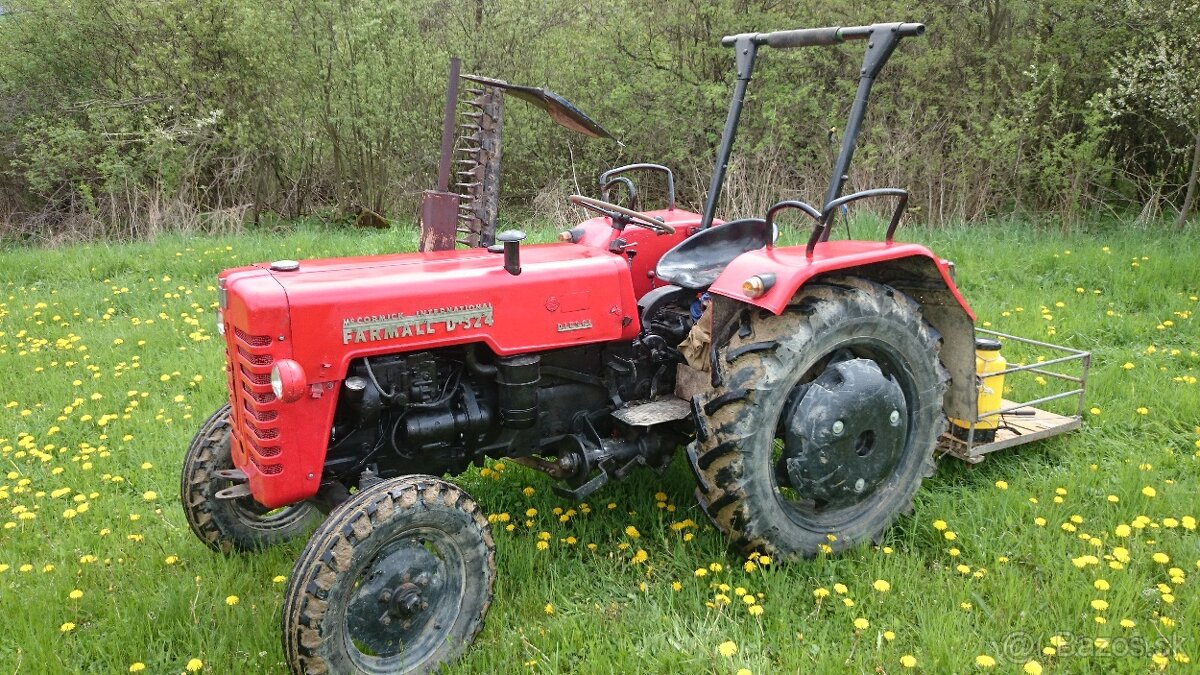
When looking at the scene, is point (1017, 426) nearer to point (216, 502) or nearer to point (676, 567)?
point (676, 567)

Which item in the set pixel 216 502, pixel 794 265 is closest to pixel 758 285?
pixel 794 265

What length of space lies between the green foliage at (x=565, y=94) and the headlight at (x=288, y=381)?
6763mm

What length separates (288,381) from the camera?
240 cm

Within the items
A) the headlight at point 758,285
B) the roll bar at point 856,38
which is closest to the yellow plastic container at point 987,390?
the roll bar at point 856,38

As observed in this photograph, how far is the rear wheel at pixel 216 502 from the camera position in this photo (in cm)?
314

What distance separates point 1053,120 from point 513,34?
6.08 m

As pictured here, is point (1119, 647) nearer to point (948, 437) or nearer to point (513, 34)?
point (948, 437)

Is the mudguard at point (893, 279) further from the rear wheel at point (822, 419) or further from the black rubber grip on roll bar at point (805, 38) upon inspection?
the black rubber grip on roll bar at point (805, 38)

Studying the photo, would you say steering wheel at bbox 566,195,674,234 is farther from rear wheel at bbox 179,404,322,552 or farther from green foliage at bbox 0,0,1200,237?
green foliage at bbox 0,0,1200,237

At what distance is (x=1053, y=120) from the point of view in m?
8.81

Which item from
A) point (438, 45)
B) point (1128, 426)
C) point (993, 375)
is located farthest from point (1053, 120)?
point (438, 45)

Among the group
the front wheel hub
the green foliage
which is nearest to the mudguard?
the front wheel hub

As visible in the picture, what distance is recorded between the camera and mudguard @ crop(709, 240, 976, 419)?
2.93 m

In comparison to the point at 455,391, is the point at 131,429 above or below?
below
